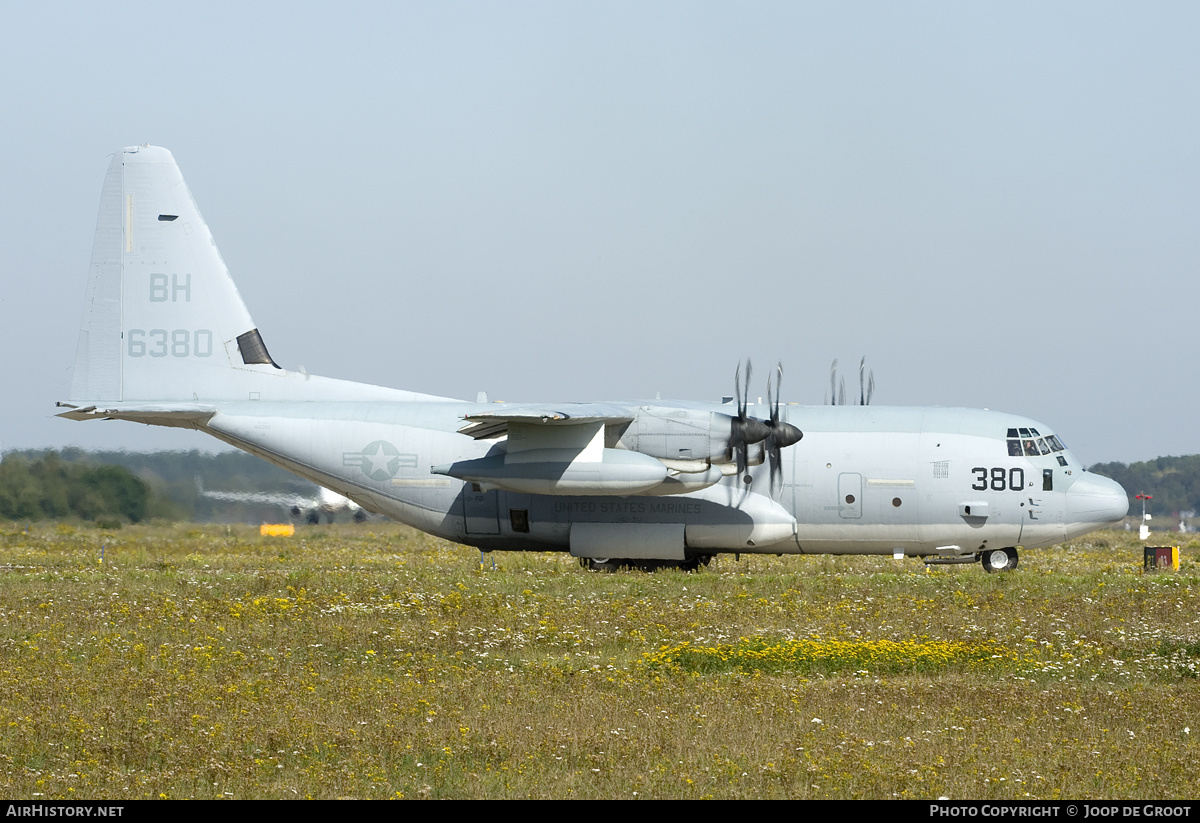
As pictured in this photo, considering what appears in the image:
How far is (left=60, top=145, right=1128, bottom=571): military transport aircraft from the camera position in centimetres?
2491

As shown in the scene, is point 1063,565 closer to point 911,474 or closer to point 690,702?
point 911,474

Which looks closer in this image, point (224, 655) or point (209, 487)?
point (224, 655)

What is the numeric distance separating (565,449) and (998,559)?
9.88 m

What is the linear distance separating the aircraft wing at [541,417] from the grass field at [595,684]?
3006 mm

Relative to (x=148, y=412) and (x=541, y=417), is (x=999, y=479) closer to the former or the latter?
(x=541, y=417)

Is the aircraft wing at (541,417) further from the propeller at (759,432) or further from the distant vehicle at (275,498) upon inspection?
the distant vehicle at (275,498)

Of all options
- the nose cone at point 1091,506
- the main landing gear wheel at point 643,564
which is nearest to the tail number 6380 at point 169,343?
the main landing gear wheel at point 643,564

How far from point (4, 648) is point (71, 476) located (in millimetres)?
21616

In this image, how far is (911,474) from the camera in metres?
25.5

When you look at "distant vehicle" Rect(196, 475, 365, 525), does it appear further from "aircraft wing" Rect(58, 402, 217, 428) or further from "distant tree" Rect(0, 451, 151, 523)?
"aircraft wing" Rect(58, 402, 217, 428)

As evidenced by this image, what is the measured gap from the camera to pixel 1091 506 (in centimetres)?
2544

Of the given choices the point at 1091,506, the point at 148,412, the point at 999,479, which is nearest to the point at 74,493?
the point at 148,412

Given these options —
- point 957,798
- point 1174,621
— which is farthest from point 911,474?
point 957,798

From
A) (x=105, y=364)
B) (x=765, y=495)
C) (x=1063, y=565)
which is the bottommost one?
(x=1063, y=565)
